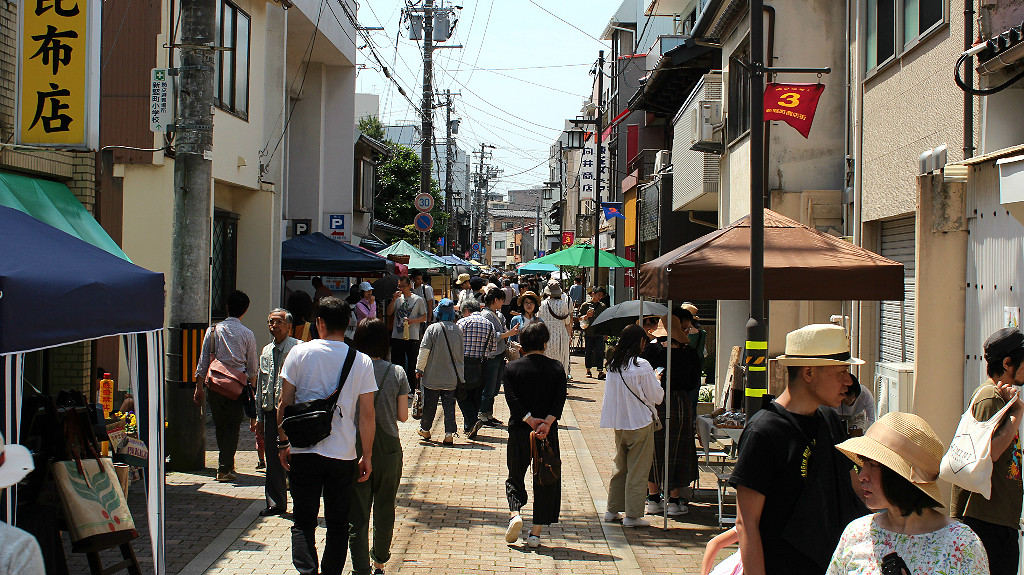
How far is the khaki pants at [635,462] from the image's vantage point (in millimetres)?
7754

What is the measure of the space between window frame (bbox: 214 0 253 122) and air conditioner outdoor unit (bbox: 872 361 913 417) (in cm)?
994

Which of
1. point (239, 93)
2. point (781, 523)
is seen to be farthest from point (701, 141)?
point (781, 523)

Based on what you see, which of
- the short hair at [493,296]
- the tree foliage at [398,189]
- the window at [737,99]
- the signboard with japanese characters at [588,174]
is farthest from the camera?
the tree foliage at [398,189]

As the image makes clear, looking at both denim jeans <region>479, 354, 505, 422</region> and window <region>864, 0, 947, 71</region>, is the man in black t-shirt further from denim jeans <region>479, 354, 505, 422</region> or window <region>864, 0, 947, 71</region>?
denim jeans <region>479, 354, 505, 422</region>

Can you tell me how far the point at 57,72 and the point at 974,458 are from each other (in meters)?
7.98

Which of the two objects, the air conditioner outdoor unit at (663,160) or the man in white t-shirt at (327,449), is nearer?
the man in white t-shirt at (327,449)

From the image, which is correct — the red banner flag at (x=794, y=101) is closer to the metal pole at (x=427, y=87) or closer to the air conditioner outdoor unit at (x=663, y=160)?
the air conditioner outdoor unit at (x=663, y=160)

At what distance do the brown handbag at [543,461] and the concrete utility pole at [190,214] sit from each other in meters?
3.93

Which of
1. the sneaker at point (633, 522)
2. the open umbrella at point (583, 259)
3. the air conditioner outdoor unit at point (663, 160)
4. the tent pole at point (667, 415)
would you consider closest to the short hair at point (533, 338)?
the tent pole at point (667, 415)

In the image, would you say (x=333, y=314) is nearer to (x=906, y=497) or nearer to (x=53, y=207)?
(x=906, y=497)

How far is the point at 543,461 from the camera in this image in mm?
7168

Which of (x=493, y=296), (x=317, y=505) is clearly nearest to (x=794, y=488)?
(x=317, y=505)

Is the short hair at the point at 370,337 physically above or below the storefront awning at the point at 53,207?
below

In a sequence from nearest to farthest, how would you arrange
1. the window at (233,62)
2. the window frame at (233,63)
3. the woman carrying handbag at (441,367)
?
1. the woman carrying handbag at (441,367)
2. the window frame at (233,63)
3. the window at (233,62)
